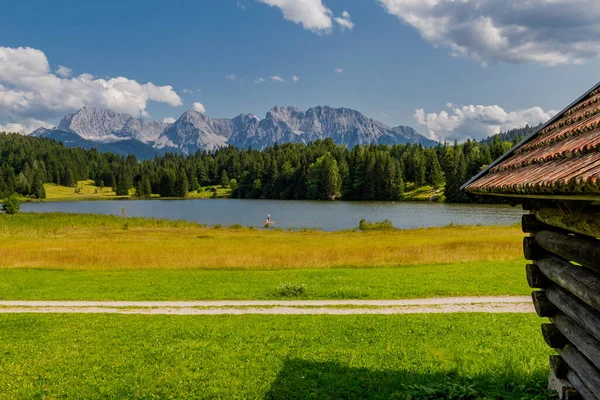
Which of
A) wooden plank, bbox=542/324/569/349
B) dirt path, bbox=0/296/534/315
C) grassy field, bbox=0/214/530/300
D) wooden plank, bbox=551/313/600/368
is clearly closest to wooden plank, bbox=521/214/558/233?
wooden plank, bbox=551/313/600/368

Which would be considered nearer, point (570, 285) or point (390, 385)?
point (570, 285)

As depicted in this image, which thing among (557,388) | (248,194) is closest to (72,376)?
(557,388)

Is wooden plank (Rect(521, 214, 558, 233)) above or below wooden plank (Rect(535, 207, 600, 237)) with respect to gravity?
below

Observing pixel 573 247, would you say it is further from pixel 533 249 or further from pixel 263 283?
pixel 263 283

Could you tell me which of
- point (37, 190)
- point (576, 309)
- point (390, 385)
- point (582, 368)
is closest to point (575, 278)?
point (576, 309)

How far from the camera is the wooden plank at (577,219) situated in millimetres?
4523

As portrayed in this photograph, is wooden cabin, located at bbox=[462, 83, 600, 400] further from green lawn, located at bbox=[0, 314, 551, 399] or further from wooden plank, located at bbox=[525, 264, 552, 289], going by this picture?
green lawn, located at bbox=[0, 314, 551, 399]

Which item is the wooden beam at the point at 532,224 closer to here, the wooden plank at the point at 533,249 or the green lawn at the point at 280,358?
the wooden plank at the point at 533,249

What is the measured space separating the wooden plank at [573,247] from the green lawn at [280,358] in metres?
3.28

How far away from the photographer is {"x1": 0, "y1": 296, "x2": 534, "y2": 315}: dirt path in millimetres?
15609

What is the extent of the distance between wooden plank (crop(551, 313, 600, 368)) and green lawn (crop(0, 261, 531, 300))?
1106cm

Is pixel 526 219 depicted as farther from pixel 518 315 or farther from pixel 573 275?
pixel 518 315

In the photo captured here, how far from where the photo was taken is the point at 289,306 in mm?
16672

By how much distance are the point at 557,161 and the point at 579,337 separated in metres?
2.80
